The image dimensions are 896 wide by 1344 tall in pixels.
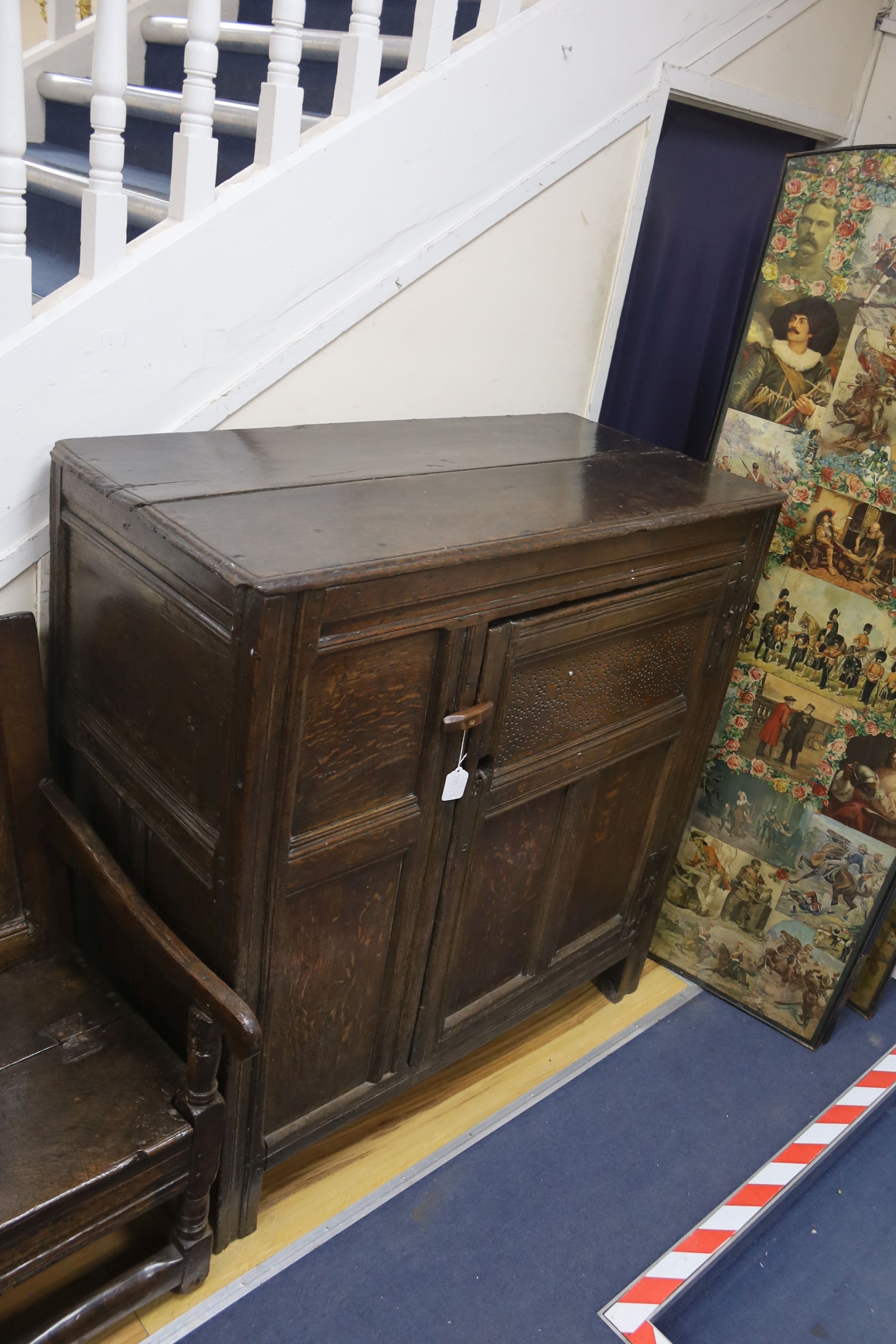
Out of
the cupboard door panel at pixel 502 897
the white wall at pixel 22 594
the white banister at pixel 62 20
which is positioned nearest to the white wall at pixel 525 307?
the white wall at pixel 22 594

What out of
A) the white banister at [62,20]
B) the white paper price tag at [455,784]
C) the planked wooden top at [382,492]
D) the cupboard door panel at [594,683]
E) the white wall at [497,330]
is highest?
the white banister at [62,20]

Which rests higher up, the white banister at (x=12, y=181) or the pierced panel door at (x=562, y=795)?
the white banister at (x=12, y=181)

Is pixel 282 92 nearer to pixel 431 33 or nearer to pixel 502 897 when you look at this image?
pixel 431 33

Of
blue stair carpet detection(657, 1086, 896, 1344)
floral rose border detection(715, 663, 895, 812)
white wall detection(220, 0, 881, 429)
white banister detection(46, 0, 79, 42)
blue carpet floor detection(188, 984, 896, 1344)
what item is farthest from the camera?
white banister detection(46, 0, 79, 42)

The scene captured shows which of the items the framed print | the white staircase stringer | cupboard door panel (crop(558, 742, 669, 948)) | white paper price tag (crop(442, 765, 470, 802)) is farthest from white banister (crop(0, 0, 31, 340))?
the framed print

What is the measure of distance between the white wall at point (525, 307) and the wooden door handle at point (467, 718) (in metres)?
0.78

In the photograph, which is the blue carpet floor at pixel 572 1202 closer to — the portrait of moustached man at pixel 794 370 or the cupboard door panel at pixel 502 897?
the cupboard door panel at pixel 502 897

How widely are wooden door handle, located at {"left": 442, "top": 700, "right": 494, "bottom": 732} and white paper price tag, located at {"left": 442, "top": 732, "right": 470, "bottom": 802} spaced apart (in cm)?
5

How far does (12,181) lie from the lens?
1.63m

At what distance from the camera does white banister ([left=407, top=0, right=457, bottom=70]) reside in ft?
6.58

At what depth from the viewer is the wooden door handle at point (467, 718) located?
5.74ft

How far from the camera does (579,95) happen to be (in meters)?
2.33

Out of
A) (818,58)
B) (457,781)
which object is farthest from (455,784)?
(818,58)

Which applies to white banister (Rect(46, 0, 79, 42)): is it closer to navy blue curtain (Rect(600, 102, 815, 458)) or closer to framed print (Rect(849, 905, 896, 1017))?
navy blue curtain (Rect(600, 102, 815, 458))
